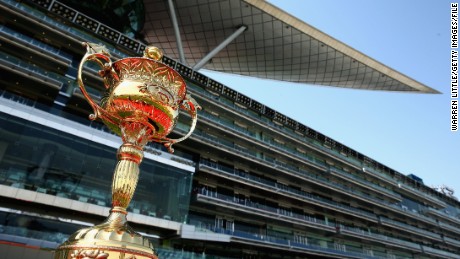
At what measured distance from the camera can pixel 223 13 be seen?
3606 centimetres

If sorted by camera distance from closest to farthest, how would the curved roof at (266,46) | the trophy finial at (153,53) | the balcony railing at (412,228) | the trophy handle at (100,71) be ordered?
the trophy handle at (100,71), the trophy finial at (153,53), the curved roof at (266,46), the balcony railing at (412,228)

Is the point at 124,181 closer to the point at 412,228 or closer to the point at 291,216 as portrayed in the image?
the point at 291,216

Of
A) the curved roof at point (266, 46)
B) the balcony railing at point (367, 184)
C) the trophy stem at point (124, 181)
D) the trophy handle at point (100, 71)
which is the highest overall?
the curved roof at point (266, 46)

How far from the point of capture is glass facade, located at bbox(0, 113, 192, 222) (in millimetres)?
16203

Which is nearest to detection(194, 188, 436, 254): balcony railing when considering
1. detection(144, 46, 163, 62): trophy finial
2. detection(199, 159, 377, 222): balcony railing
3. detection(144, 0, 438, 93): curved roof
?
detection(199, 159, 377, 222): balcony railing

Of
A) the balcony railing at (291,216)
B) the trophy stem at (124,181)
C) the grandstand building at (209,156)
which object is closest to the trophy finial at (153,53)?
the trophy stem at (124,181)

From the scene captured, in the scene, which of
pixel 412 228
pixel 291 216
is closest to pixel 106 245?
pixel 291 216

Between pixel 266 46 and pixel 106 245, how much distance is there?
4029 centimetres

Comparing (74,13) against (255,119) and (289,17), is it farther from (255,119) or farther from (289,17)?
(289,17)

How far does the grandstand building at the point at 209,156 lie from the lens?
1723 centimetres

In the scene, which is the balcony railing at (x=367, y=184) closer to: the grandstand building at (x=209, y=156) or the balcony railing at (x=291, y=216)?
the grandstand building at (x=209, y=156)

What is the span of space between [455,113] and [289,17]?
21.4 meters

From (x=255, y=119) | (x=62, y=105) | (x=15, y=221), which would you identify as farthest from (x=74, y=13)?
(x=255, y=119)

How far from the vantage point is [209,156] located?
29344 millimetres
